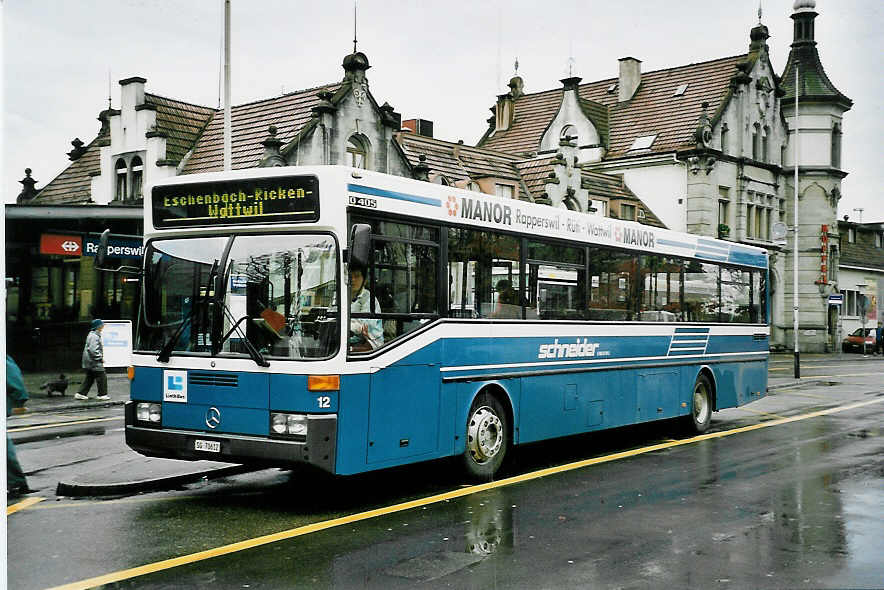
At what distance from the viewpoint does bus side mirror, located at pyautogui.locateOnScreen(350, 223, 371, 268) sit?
28.7 ft

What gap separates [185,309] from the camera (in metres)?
9.46

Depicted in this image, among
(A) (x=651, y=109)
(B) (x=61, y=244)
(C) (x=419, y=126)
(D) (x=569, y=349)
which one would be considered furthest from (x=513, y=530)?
(A) (x=651, y=109)

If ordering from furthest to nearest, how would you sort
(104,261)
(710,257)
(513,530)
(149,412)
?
(710,257) < (104,261) < (149,412) < (513,530)

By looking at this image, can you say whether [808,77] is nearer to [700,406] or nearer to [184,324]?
[700,406]

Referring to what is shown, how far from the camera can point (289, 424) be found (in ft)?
29.0

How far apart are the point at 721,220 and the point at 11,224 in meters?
36.4

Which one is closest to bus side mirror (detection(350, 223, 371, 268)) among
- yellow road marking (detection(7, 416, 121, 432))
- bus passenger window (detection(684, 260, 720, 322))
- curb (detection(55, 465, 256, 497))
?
curb (detection(55, 465, 256, 497))

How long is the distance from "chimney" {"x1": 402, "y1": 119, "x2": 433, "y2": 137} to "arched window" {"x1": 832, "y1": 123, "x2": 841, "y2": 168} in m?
24.8

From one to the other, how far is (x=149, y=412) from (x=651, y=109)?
4749 cm

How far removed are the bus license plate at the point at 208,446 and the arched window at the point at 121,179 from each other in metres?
25.7

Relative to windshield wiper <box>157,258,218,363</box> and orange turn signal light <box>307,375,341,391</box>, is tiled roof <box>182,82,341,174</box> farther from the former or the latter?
orange turn signal light <box>307,375,341,391</box>

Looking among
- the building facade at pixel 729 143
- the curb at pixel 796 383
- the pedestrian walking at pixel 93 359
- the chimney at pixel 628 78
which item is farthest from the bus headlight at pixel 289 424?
the chimney at pixel 628 78

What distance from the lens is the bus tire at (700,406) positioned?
1606cm

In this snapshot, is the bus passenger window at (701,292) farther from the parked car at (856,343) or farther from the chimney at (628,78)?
the parked car at (856,343)
